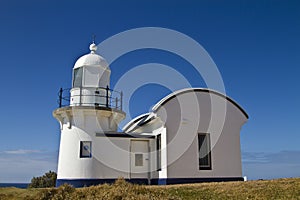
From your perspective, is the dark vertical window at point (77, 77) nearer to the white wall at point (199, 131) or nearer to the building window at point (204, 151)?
the white wall at point (199, 131)

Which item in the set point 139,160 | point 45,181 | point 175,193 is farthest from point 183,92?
point 45,181

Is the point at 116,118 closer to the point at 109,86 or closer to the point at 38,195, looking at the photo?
the point at 109,86

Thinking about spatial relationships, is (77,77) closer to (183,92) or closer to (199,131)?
(183,92)

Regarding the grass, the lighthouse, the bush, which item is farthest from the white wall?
the bush

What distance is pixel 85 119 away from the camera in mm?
15367

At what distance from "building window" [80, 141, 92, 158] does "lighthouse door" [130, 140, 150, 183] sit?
2092 millimetres

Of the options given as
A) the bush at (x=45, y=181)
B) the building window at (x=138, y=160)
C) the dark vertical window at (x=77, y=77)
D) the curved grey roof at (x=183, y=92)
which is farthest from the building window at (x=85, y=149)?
the bush at (x=45, y=181)

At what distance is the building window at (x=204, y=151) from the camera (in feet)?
51.2

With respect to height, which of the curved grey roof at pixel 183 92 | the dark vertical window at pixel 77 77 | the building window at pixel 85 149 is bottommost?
the building window at pixel 85 149

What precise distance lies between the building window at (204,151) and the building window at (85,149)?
5429 millimetres

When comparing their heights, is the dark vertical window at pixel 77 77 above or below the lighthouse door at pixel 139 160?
above

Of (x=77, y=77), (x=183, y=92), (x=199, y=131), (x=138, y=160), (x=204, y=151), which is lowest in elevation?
(x=138, y=160)

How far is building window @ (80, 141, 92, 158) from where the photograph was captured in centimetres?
1515

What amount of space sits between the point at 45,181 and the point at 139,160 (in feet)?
23.2
